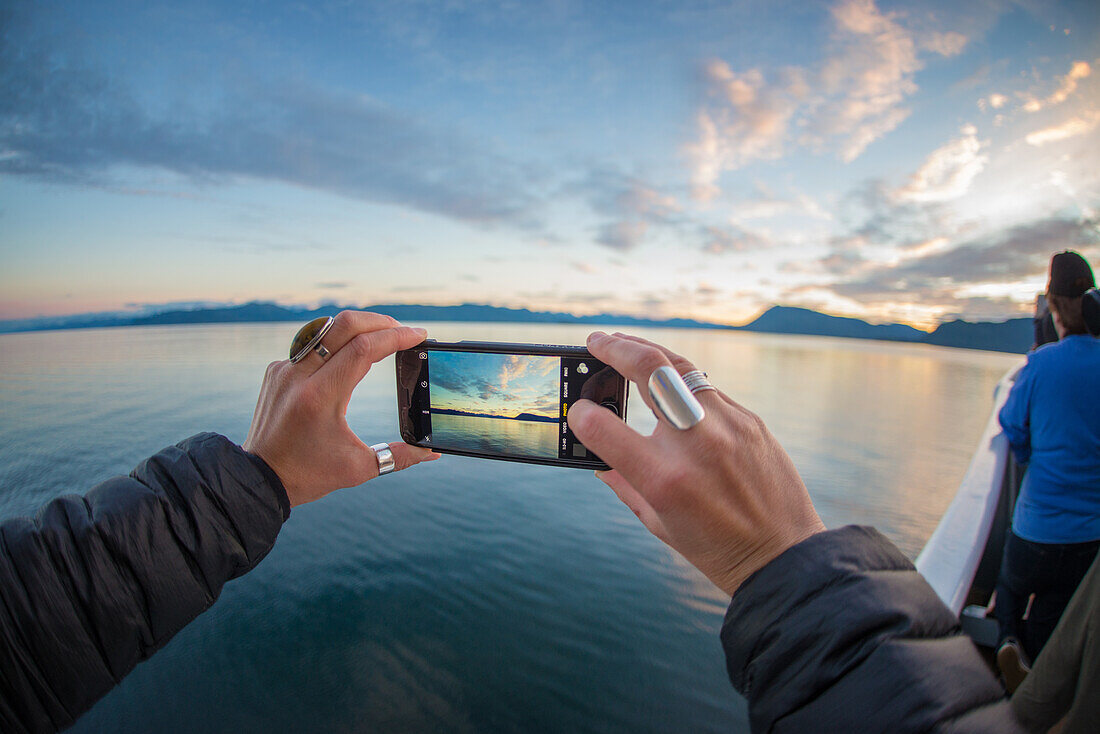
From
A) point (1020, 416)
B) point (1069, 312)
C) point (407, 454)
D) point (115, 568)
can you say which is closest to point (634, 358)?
point (407, 454)

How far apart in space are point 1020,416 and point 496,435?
3.81 m

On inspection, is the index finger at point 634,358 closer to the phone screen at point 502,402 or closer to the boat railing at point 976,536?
the phone screen at point 502,402

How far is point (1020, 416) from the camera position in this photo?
10.3 feet

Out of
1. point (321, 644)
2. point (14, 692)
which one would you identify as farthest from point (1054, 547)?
point (321, 644)

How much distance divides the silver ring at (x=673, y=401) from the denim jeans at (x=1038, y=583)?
12.3ft

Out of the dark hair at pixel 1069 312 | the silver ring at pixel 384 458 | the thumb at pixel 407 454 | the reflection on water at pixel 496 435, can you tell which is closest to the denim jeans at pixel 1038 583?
the dark hair at pixel 1069 312

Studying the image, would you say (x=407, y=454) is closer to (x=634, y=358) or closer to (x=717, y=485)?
(x=634, y=358)

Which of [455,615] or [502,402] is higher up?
[502,402]

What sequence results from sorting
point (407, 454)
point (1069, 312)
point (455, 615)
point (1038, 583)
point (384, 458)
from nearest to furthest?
point (384, 458)
point (407, 454)
point (1069, 312)
point (1038, 583)
point (455, 615)

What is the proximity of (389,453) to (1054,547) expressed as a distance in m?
4.27

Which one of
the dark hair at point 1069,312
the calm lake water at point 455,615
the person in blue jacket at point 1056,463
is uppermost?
the dark hair at point 1069,312

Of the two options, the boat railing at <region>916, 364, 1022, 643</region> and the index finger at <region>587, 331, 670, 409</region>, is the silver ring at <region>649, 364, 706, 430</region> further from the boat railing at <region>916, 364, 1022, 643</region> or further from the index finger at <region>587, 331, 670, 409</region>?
the boat railing at <region>916, 364, 1022, 643</region>

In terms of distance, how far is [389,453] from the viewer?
171 centimetres

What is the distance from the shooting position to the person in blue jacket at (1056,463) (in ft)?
9.18
